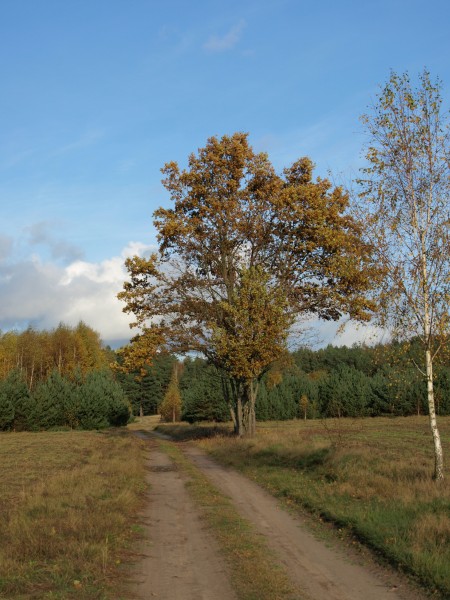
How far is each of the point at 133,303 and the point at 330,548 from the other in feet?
77.4

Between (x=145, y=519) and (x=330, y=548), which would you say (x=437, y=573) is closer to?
(x=330, y=548)

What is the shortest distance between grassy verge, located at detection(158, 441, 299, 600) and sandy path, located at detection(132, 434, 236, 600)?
7.9 inches

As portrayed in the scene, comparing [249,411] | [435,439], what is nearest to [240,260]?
[249,411]

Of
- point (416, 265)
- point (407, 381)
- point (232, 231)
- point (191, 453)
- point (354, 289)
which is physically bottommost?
point (191, 453)

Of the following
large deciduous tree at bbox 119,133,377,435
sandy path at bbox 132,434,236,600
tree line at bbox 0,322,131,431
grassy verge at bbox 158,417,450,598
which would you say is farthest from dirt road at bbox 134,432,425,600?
tree line at bbox 0,322,131,431

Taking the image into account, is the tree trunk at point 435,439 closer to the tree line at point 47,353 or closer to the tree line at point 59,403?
the tree line at point 59,403

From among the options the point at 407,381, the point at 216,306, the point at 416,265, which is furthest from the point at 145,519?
the point at 216,306

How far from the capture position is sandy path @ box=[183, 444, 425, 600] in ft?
23.3

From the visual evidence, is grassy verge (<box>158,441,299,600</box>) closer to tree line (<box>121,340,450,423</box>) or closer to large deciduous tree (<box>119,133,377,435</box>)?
large deciduous tree (<box>119,133,377,435</box>)

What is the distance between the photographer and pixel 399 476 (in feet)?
48.1

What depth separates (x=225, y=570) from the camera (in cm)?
795

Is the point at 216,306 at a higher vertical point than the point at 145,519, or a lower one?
higher

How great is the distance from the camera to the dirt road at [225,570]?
7090 millimetres

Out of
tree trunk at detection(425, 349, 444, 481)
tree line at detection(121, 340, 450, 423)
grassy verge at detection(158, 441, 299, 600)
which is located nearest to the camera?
grassy verge at detection(158, 441, 299, 600)
